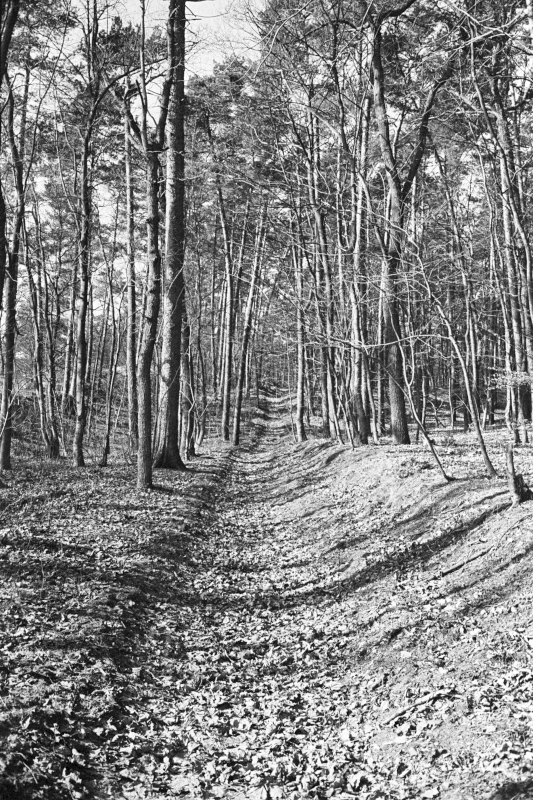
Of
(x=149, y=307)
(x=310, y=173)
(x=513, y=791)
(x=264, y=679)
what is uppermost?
(x=310, y=173)

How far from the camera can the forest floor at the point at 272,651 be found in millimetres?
3732

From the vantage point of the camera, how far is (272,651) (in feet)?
19.1

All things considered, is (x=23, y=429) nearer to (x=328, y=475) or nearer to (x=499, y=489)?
(x=328, y=475)

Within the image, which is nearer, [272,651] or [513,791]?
[513,791]

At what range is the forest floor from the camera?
3.73 metres

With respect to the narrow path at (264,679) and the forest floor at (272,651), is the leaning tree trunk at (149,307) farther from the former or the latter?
the narrow path at (264,679)

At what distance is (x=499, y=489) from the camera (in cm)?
835

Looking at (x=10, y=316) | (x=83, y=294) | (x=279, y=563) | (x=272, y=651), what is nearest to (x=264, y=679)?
(x=272, y=651)

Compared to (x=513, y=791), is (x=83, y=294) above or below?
above

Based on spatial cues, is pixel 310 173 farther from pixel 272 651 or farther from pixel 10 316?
pixel 272 651

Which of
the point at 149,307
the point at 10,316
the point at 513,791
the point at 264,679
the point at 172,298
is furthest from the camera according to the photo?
the point at 172,298

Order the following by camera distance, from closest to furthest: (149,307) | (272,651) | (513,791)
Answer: (513,791) < (272,651) < (149,307)

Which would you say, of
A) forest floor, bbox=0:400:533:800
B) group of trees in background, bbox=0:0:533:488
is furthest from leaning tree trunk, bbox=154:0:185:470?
forest floor, bbox=0:400:533:800

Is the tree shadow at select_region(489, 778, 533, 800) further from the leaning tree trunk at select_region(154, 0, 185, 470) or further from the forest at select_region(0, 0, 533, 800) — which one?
the leaning tree trunk at select_region(154, 0, 185, 470)
